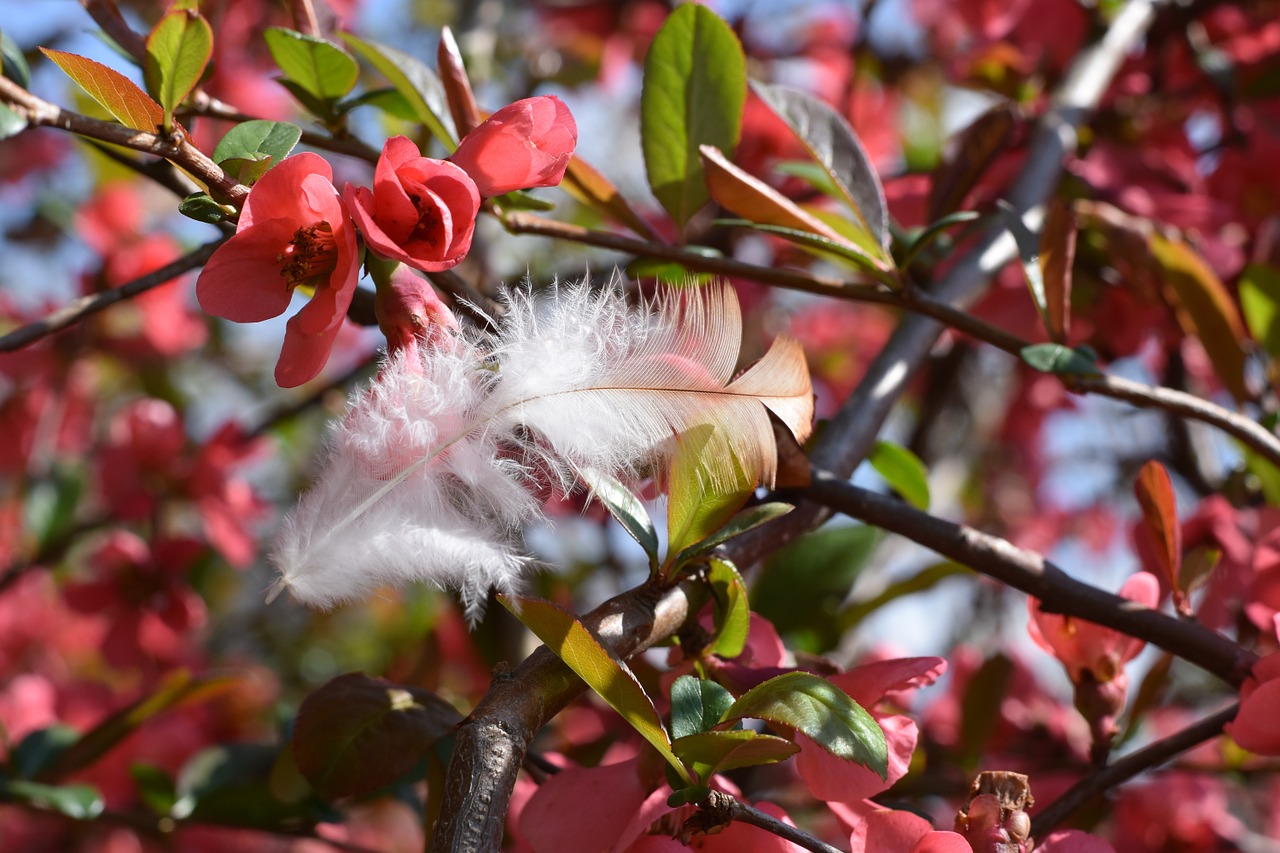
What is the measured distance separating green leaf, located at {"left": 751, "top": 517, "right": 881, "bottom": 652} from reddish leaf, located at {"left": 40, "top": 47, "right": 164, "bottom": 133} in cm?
68

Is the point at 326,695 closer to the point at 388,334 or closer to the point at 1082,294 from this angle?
the point at 388,334

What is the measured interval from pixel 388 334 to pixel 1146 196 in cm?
99

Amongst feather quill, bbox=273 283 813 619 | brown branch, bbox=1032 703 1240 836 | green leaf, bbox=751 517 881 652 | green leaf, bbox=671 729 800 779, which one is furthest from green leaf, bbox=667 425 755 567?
green leaf, bbox=751 517 881 652

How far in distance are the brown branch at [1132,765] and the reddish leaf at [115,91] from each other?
26.7 inches

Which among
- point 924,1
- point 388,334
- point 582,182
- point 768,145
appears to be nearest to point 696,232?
point 768,145

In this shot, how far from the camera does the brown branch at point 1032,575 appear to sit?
70 cm

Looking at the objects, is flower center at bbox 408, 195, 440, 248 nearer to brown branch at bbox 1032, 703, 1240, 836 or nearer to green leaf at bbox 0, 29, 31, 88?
green leaf at bbox 0, 29, 31, 88

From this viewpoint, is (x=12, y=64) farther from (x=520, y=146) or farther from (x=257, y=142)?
(x=520, y=146)

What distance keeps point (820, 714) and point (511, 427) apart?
214mm

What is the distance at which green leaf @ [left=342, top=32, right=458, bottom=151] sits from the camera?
771 mm

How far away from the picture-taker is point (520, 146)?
56 cm

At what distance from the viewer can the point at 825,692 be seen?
1.79 feet

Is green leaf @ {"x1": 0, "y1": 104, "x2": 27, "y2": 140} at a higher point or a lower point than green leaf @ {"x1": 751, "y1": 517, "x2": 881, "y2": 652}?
higher

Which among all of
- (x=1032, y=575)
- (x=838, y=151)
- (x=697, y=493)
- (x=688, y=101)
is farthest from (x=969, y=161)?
(x=697, y=493)
